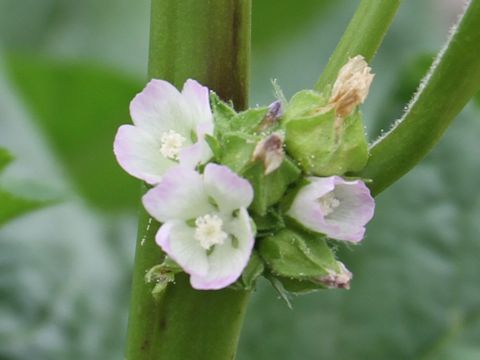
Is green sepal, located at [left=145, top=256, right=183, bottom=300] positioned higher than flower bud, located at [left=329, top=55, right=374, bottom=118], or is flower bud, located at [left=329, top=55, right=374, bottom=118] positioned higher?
flower bud, located at [left=329, top=55, right=374, bottom=118]

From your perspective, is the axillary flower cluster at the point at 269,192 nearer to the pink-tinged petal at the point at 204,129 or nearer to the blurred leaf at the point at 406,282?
the pink-tinged petal at the point at 204,129

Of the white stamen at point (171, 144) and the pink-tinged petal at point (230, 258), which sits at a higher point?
the white stamen at point (171, 144)

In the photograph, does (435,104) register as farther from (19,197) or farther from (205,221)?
(19,197)

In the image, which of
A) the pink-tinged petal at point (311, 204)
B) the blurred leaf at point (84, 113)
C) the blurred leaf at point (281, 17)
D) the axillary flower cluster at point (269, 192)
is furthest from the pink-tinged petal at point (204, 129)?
the blurred leaf at point (281, 17)

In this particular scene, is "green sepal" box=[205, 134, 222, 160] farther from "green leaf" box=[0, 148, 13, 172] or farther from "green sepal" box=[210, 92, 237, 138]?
"green leaf" box=[0, 148, 13, 172]

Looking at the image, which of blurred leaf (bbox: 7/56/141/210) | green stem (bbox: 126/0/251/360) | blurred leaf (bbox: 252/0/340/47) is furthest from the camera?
blurred leaf (bbox: 252/0/340/47)

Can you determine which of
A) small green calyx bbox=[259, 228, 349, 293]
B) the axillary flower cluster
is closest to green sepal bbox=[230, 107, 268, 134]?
the axillary flower cluster

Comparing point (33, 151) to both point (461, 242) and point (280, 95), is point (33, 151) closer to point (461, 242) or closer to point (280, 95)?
point (461, 242)
